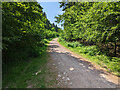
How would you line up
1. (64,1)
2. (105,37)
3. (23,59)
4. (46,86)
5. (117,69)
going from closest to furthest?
(46,86) → (117,69) → (23,59) → (105,37) → (64,1)

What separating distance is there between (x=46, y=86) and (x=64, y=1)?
18.6 meters

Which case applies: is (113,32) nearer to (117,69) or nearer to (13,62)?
(117,69)

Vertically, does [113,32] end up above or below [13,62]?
above

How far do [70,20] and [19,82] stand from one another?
46.5 ft

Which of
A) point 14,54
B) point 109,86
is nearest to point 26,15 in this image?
point 14,54

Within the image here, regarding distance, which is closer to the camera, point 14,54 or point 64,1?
point 14,54

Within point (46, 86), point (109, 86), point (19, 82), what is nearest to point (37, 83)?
point (46, 86)

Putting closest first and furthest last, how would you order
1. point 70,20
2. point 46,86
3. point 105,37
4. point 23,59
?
point 46,86
point 23,59
point 105,37
point 70,20

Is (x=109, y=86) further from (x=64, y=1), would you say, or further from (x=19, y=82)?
(x=64, y=1)

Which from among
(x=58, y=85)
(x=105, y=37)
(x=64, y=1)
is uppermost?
(x=64, y=1)

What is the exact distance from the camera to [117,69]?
14.9 feet

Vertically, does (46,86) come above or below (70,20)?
below

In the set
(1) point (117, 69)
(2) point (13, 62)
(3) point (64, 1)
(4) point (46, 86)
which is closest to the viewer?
(4) point (46, 86)

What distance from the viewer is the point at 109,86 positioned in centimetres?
316
